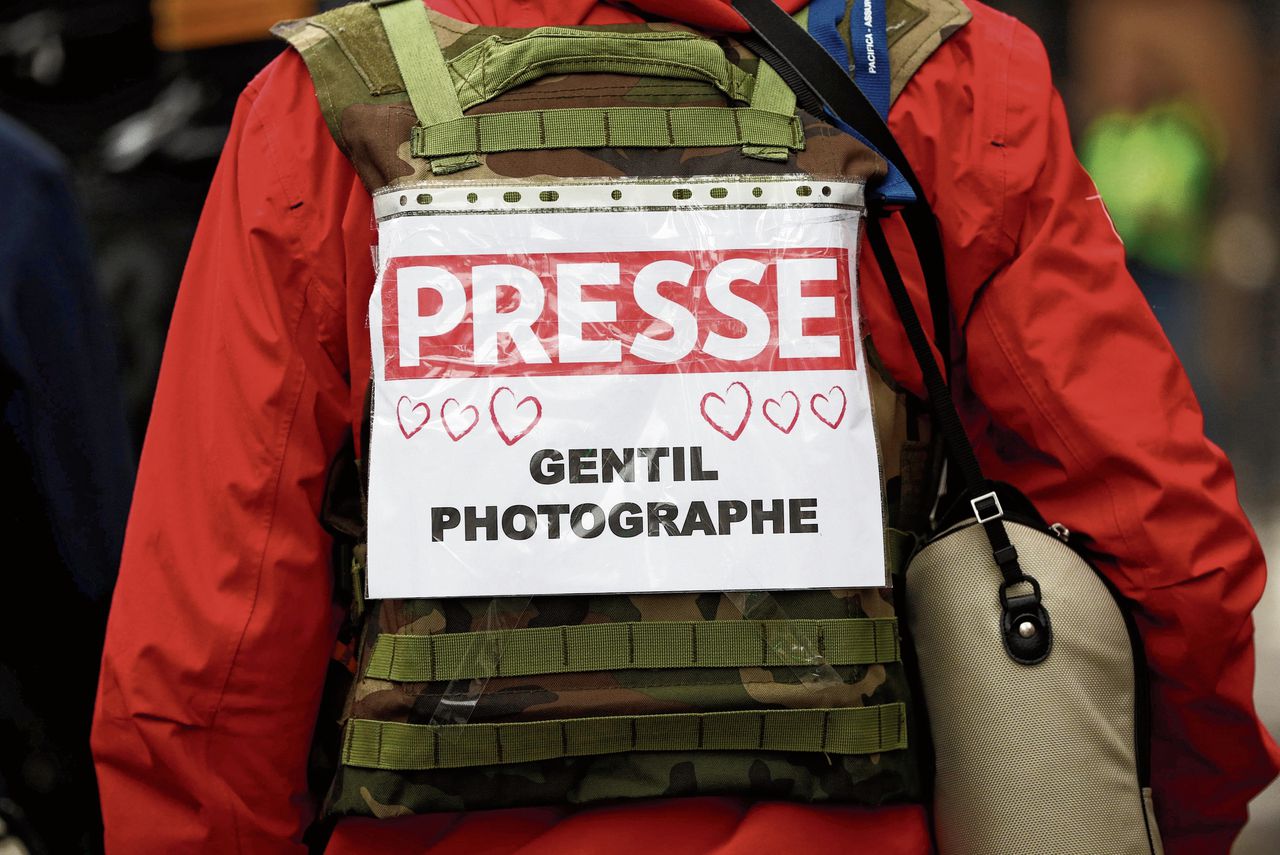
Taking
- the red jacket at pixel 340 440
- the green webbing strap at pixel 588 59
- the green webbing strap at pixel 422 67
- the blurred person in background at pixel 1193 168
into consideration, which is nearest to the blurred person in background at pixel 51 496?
the red jacket at pixel 340 440

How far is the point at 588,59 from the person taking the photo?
5.22ft

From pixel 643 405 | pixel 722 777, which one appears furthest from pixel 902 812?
pixel 643 405

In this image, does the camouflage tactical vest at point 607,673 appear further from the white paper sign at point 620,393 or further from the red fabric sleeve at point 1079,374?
the red fabric sleeve at point 1079,374

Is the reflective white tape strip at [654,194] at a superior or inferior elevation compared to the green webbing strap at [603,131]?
inferior

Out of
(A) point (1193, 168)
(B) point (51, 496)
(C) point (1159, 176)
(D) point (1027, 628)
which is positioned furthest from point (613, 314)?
(A) point (1193, 168)

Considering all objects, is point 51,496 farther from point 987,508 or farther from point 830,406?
point 987,508

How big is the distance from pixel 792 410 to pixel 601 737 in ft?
1.40

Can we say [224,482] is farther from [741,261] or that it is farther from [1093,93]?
[1093,93]

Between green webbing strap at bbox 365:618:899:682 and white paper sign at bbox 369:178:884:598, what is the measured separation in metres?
0.05

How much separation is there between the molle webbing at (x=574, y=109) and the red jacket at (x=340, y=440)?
0.09 metres

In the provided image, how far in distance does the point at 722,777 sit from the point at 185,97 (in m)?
2.42

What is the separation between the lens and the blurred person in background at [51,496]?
2154 millimetres

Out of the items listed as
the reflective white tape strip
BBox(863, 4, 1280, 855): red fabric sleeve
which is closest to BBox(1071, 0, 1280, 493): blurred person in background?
BBox(863, 4, 1280, 855): red fabric sleeve

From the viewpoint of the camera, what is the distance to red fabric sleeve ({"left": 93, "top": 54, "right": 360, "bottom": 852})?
1577 millimetres
